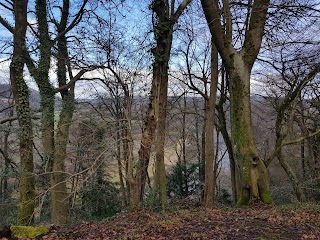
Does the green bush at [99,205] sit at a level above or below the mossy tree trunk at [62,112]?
below

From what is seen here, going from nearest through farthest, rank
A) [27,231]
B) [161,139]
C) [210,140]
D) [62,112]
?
1. [27,231]
2. [161,139]
3. [210,140]
4. [62,112]

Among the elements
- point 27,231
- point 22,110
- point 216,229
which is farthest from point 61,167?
point 216,229

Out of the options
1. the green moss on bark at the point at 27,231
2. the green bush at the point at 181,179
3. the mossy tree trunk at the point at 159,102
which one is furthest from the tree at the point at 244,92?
the green bush at the point at 181,179

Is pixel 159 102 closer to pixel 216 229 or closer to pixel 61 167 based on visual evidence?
pixel 61 167

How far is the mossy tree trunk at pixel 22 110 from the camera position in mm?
10688

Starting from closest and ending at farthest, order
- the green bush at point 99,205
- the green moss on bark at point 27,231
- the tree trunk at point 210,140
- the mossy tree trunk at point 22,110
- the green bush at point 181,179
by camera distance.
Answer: the green moss on bark at point 27,231
the mossy tree trunk at point 22,110
the tree trunk at point 210,140
the green bush at point 99,205
the green bush at point 181,179

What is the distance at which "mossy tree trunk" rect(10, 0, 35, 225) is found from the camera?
10688 millimetres

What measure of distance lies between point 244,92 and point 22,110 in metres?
7.03

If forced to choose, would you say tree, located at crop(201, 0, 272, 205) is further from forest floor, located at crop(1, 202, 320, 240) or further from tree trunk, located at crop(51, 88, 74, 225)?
tree trunk, located at crop(51, 88, 74, 225)

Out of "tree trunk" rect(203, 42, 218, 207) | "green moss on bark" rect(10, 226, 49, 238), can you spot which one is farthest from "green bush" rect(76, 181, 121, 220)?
"green moss on bark" rect(10, 226, 49, 238)

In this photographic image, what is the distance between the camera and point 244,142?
9.27 metres

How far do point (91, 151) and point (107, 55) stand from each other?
7870 millimetres

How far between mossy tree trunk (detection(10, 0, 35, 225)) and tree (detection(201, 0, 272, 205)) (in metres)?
5.86

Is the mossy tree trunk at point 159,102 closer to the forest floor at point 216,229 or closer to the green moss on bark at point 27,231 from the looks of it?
the forest floor at point 216,229
